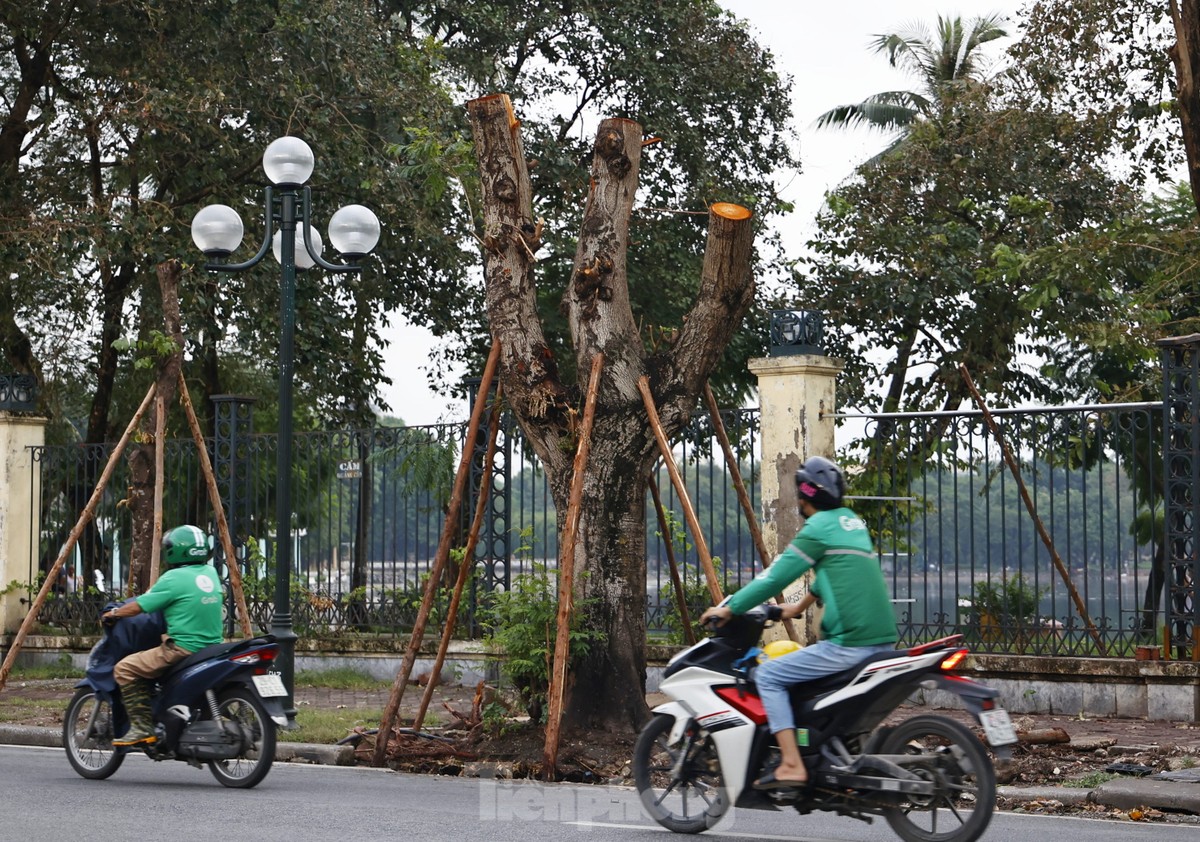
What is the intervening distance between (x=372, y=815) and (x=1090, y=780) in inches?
164

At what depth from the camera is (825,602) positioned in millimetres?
6805

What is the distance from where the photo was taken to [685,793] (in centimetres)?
718

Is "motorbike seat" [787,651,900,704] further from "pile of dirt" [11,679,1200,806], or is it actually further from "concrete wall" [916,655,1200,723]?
"concrete wall" [916,655,1200,723]

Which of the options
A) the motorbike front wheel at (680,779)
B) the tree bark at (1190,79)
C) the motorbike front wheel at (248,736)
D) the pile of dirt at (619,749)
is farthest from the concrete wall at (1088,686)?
the motorbike front wheel at (680,779)

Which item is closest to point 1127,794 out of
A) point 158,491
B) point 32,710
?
point 158,491

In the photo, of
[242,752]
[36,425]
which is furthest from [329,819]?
[36,425]

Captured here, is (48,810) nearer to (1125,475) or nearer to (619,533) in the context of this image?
(619,533)

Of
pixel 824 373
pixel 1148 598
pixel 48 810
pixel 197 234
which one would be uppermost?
pixel 197 234

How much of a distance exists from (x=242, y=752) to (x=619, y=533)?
315 cm

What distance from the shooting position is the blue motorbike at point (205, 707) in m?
8.85

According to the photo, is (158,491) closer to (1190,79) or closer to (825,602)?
(825,602)

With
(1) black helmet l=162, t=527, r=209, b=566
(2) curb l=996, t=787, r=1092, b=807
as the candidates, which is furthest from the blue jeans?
(1) black helmet l=162, t=527, r=209, b=566

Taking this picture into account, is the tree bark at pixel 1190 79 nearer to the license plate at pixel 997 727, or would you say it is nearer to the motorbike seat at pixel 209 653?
the license plate at pixel 997 727

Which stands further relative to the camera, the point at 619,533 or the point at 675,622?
the point at 675,622
